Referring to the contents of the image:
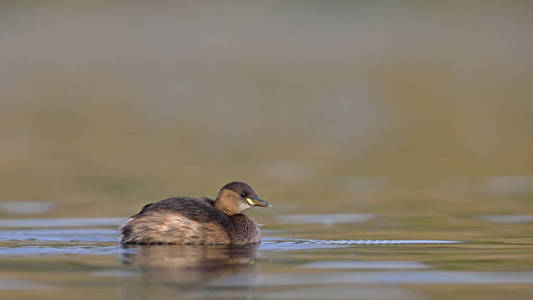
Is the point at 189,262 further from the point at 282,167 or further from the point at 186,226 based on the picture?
the point at 282,167

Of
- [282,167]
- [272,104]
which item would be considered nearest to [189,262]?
[282,167]

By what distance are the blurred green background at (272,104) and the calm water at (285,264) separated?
2.22 metres

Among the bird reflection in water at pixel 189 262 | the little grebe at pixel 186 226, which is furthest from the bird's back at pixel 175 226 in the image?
the bird reflection in water at pixel 189 262

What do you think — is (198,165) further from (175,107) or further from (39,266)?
(175,107)

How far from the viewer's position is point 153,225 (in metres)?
13.9

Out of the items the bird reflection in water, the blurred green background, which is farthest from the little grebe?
the blurred green background

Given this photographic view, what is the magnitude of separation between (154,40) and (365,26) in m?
13.1

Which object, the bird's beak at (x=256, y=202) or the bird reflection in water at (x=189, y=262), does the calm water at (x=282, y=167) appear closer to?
the bird reflection in water at (x=189, y=262)

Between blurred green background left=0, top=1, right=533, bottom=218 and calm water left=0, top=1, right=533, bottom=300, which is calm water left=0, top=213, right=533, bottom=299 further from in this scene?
blurred green background left=0, top=1, right=533, bottom=218

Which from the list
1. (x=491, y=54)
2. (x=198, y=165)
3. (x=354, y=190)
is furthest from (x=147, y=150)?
(x=491, y=54)

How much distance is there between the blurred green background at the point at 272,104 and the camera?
802 inches

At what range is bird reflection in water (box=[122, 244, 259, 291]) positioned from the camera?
11.6 metres

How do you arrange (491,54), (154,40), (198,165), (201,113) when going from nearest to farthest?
(198,165)
(201,113)
(491,54)
(154,40)

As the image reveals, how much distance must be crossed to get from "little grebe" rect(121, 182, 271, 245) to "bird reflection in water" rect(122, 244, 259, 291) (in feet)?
0.35
